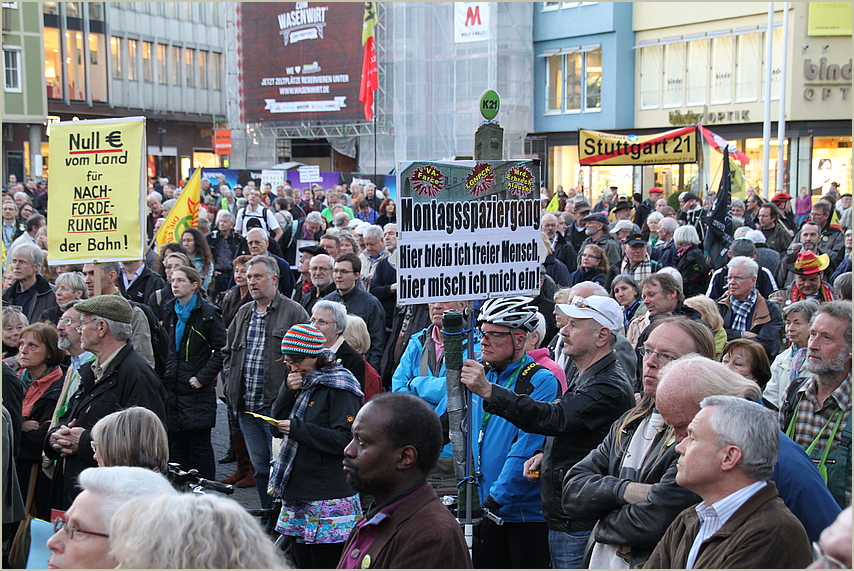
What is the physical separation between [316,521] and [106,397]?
1445 mm

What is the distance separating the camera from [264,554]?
241 cm

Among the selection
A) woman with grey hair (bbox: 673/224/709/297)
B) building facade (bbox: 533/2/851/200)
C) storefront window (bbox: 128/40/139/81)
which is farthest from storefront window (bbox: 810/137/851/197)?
storefront window (bbox: 128/40/139/81)

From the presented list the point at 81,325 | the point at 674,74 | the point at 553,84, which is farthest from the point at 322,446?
the point at 553,84

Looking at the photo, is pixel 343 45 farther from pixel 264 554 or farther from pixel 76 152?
pixel 264 554

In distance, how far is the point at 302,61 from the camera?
136ft

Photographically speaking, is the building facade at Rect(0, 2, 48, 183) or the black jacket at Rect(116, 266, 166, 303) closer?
the black jacket at Rect(116, 266, 166, 303)

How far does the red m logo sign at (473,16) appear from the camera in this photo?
115ft

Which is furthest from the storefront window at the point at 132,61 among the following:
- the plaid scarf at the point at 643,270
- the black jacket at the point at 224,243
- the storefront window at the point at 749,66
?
the plaid scarf at the point at 643,270

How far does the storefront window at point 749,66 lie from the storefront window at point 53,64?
33930 millimetres

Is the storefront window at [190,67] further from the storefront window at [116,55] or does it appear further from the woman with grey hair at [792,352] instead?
the woman with grey hair at [792,352]

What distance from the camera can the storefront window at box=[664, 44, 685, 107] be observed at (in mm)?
33000

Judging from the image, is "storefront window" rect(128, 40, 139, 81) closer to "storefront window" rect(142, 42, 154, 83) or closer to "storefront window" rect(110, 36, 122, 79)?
"storefront window" rect(142, 42, 154, 83)

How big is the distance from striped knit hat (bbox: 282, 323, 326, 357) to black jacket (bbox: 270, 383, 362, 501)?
0.21 metres

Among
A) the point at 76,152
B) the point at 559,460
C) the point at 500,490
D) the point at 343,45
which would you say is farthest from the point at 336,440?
the point at 343,45
